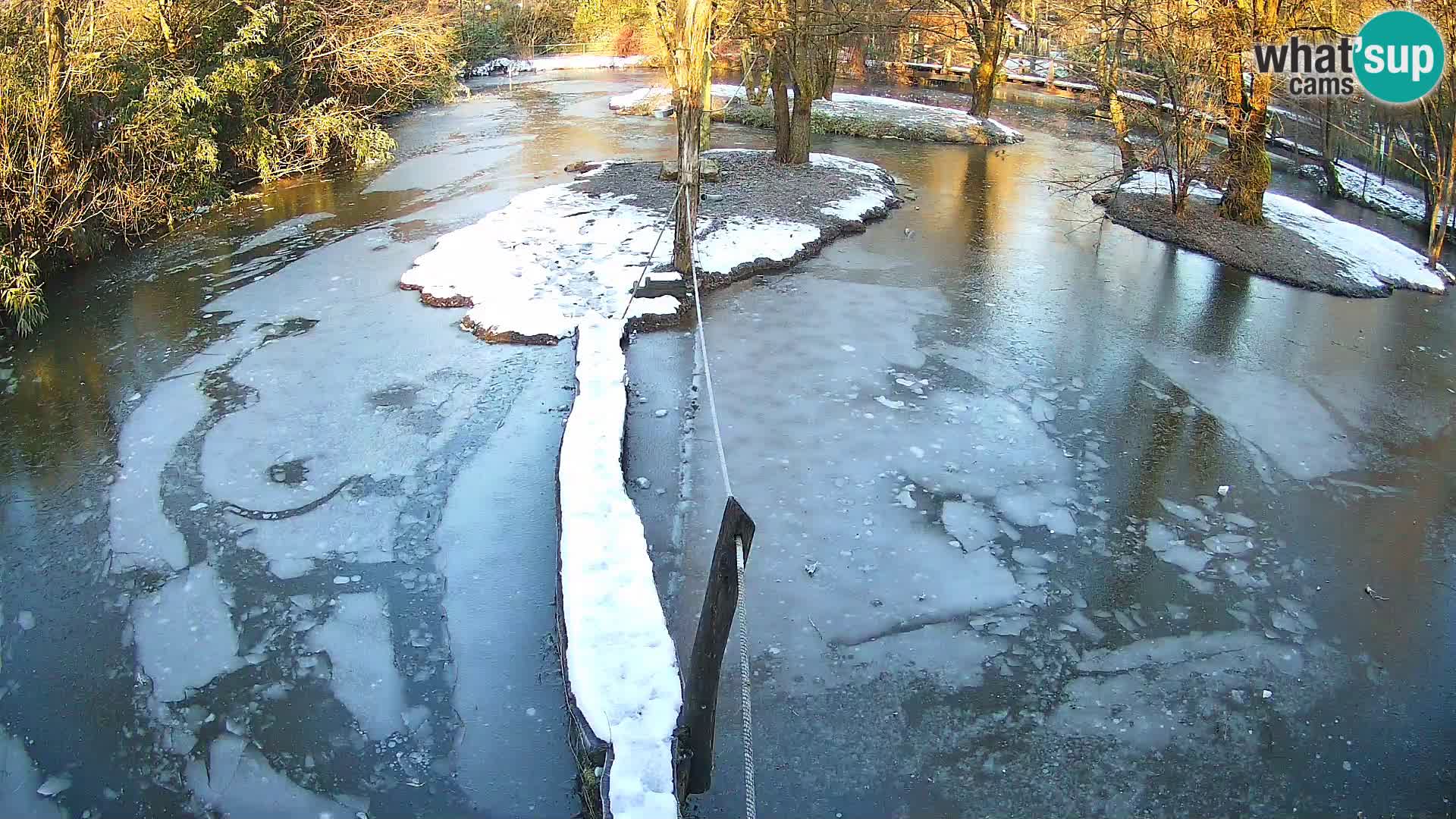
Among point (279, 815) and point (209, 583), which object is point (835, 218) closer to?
point (209, 583)

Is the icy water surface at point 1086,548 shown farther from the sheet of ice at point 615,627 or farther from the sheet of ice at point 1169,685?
the sheet of ice at point 615,627

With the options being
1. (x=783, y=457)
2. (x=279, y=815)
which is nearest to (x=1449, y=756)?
(x=783, y=457)

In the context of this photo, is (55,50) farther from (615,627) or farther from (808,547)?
(615,627)

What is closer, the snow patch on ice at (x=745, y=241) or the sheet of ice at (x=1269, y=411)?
the sheet of ice at (x=1269, y=411)

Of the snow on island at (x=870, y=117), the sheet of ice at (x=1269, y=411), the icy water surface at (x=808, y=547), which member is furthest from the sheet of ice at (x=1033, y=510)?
A: the snow on island at (x=870, y=117)

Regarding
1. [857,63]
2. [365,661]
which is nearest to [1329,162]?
[857,63]

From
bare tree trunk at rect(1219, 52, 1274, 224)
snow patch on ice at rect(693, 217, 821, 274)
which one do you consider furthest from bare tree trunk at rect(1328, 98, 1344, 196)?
snow patch on ice at rect(693, 217, 821, 274)
